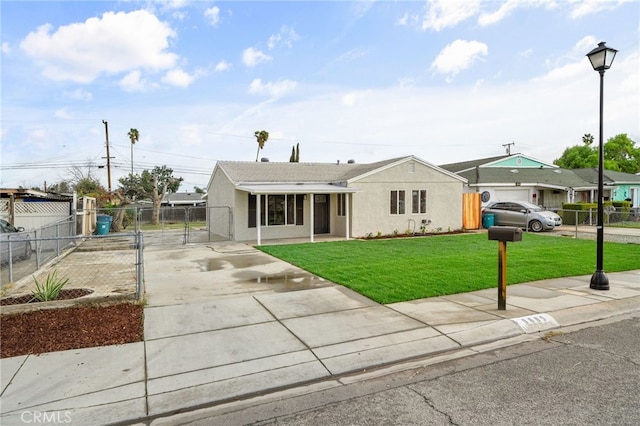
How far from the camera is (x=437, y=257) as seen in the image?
38.8 ft

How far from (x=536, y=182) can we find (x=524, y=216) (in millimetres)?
7351

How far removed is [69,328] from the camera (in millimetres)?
5539

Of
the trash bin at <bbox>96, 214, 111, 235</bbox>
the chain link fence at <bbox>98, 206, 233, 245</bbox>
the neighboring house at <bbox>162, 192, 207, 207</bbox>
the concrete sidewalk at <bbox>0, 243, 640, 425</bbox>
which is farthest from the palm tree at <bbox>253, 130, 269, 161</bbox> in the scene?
the concrete sidewalk at <bbox>0, 243, 640, 425</bbox>

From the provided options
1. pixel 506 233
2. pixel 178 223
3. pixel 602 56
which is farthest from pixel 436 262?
pixel 178 223

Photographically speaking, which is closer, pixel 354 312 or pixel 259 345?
pixel 259 345

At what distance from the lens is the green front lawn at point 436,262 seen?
817 centimetres

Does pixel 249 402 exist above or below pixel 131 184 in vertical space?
below

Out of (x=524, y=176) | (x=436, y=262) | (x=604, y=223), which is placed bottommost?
(x=436, y=262)

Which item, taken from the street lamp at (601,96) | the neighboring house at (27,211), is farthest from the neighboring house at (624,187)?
the neighboring house at (27,211)

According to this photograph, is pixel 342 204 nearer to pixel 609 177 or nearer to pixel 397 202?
pixel 397 202

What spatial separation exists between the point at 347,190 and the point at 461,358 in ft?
42.2

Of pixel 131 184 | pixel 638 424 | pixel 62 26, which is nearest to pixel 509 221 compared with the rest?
pixel 638 424

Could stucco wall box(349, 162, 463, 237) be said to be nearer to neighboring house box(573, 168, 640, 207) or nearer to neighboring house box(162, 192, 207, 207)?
neighboring house box(573, 168, 640, 207)

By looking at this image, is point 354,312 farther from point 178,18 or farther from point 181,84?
point 181,84
